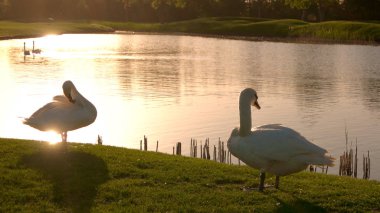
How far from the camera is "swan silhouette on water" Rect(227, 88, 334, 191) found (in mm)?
10836

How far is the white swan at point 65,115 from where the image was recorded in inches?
561

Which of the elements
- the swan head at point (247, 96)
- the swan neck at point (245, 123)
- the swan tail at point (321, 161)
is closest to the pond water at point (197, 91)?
the swan head at point (247, 96)

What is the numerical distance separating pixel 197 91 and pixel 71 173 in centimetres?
2634

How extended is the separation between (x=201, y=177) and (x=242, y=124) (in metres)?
1.55

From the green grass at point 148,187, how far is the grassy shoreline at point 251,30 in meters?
73.0

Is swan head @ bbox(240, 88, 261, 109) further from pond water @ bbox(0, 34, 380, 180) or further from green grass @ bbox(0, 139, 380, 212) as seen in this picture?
pond water @ bbox(0, 34, 380, 180)

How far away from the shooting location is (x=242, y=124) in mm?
11625

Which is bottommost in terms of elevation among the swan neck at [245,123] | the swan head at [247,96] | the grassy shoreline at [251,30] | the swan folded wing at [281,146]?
the swan folded wing at [281,146]

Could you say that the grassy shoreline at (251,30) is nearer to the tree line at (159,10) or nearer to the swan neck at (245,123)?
the tree line at (159,10)

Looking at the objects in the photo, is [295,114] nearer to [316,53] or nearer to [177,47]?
[316,53]

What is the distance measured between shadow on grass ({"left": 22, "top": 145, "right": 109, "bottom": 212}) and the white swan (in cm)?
54

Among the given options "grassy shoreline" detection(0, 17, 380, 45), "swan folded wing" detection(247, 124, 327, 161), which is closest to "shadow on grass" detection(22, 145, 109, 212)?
"swan folded wing" detection(247, 124, 327, 161)

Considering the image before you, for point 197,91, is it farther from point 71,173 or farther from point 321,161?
point 321,161

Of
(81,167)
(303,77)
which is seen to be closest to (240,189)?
(81,167)
